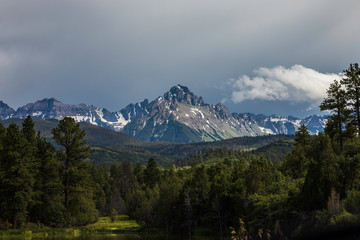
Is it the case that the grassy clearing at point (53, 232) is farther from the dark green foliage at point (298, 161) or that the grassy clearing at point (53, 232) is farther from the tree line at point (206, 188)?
the dark green foliage at point (298, 161)

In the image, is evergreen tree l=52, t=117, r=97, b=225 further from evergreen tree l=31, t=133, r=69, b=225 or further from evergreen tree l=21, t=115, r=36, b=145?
evergreen tree l=21, t=115, r=36, b=145

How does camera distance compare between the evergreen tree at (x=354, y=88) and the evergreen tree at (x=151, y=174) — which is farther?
the evergreen tree at (x=151, y=174)

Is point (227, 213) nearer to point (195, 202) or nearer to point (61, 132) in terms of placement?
point (195, 202)

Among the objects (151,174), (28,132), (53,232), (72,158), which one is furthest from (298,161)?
(151,174)

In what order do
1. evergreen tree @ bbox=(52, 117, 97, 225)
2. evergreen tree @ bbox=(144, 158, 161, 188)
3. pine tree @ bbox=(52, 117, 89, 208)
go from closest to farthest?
evergreen tree @ bbox=(52, 117, 97, 225) → pine tree @ bbox=(52, 117, 89, 208) → evergreen tree @ bbox=(144, 158, 161, 188)

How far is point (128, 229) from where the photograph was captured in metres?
93.0

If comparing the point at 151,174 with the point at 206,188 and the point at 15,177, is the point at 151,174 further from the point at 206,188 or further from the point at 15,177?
the point at 15,177

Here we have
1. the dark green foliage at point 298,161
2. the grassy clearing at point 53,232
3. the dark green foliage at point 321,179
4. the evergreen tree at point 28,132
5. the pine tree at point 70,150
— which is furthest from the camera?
the dark green foliage at point 298,161

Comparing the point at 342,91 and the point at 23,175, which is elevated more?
the point at 342,91

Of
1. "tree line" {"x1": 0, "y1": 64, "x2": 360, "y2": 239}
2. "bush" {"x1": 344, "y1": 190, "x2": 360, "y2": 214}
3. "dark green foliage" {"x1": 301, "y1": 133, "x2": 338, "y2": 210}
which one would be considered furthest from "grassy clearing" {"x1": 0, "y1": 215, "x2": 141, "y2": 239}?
"bush" {"x1": 344, "y1": 190, "x2": 360, "y2": 214}

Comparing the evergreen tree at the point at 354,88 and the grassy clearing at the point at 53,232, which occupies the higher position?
the evergreen tree at the point at 354,88

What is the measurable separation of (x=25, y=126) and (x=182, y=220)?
4885cm

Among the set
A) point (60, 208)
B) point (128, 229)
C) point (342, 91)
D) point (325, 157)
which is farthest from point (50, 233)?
point (342, 91)

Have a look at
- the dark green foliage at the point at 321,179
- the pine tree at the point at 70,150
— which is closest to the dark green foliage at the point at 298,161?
the dark green foliage at the point at 321,179
